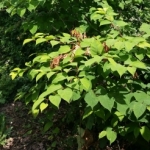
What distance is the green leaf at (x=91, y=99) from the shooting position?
228 cm

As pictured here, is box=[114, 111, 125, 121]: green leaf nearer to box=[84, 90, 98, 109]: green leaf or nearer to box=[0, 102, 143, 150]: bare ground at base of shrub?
box=[84, 90, 98, 109]: green leaf

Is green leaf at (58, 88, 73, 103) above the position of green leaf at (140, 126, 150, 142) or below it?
above

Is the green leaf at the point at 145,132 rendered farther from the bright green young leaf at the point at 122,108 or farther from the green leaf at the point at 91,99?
the green leaf at the point at 91,99

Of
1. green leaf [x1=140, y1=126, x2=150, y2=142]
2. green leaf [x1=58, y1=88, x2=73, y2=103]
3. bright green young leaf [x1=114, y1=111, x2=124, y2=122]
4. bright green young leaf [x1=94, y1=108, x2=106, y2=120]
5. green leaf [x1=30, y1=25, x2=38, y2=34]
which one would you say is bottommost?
green leaf [x1=140, y1=126, x2=150, y2=142]

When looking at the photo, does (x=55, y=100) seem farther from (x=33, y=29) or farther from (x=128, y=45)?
(x=33, y=29)

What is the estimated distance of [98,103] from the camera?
Answer: 8.17 feet

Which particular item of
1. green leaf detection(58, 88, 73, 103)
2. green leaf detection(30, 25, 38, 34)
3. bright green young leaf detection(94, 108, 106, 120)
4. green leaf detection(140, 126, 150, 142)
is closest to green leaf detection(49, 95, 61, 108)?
green leaf detection(58, 88, 73, 103)

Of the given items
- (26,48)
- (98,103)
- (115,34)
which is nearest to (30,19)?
(115,34)

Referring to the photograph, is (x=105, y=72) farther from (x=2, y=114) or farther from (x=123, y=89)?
(x=2, y=114)

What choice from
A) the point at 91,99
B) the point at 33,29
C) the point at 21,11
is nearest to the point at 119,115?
the point at 91,99

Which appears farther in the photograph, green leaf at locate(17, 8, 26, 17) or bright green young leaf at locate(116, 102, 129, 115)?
green leaf at locate(17, 8, 26, 17)

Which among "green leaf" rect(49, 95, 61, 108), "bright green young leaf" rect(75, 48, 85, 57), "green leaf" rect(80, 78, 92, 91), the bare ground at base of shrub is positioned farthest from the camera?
the bare ground at base of shrub

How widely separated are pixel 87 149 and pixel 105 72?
1.75 m

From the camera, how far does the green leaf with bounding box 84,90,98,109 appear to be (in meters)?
Answer: 2.28
